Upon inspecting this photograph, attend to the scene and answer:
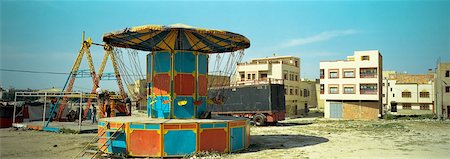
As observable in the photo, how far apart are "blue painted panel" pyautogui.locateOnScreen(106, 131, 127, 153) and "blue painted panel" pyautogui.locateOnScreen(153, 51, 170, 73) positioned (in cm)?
396

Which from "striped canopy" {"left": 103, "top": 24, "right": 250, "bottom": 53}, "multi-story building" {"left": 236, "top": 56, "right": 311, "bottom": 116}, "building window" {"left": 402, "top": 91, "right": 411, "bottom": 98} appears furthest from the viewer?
"building window" {"left": 402, "top": 91, "right": 411, "bottom": 98}

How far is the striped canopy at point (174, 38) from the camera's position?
15.1 metres

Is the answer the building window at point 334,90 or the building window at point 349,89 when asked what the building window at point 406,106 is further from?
the building window at point 334,90

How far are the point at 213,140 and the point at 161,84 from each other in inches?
167

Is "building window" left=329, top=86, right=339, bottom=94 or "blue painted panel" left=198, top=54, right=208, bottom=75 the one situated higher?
"blue painted panel" left=198, top=54, right=208, bottom=75

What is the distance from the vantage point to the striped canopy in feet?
49.4

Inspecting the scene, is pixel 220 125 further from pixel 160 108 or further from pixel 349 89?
pixel 349 89

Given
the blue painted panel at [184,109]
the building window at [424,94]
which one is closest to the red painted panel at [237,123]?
the blue painted panel at [184,109]

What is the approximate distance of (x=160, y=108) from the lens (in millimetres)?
17094

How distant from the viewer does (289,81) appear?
53.0 m

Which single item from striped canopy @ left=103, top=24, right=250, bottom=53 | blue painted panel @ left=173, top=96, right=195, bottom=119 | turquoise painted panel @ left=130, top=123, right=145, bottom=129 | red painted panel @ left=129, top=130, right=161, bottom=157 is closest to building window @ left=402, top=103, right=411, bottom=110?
striped canopy @ left=103, top=24, right=250, bottom=53

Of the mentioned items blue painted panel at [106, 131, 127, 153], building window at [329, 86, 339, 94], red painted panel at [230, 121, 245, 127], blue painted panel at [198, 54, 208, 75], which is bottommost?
blue painted panel at [106, 131, 127, 153]

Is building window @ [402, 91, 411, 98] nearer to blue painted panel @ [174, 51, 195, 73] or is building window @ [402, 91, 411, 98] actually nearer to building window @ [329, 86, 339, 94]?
building window @ [329, 86, 339, 94]

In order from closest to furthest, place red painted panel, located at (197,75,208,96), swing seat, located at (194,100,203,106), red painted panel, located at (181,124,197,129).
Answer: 1. red painted panel, located at (181,124,197,129)
2. swing seat, located at (194,100,203,106)
3. red painted panel, located at (197,75,208,96)
